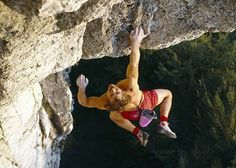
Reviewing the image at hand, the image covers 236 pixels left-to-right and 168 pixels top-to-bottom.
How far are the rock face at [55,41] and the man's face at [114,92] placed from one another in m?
0.53

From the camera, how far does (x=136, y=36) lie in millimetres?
7469

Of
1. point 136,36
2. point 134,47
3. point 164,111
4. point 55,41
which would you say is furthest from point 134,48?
point 55,41

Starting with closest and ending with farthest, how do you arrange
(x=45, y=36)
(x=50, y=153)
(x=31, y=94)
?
(x=45, y=36), (x=31, y=94), (x=50, y=153)

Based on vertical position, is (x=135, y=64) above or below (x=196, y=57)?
above

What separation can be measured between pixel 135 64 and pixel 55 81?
8.79 ft

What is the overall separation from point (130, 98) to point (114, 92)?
0.28m

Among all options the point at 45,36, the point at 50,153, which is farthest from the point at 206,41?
the point at 45,36

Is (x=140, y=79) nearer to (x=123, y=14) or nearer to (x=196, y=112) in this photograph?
(x=196, y=112)

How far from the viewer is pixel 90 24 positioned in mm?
7312

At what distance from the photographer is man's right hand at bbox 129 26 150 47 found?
748 centimetres

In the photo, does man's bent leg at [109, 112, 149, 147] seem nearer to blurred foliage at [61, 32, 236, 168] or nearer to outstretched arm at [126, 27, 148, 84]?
outstretched arm at [126, 27, 148, 84]

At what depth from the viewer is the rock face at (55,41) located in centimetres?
550

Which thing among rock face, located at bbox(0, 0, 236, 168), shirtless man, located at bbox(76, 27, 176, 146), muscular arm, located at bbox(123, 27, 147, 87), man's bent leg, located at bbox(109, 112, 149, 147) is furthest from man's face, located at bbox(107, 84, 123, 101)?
man's bent leg, located at bbox(109, 112, 149, 147)

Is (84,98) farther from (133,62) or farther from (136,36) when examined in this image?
(136,36)
